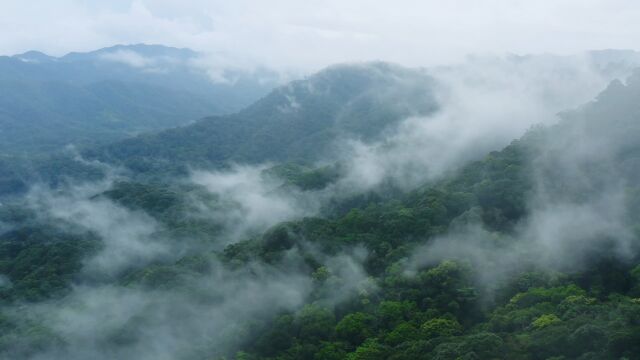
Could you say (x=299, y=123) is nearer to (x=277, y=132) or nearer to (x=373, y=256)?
(x=277, y=132)

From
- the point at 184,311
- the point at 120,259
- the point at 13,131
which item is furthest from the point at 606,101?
the point at 13,131

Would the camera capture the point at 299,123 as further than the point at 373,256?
Yes

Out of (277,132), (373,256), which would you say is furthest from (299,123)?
(373,256)

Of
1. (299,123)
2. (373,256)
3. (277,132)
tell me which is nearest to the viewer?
(373,256)

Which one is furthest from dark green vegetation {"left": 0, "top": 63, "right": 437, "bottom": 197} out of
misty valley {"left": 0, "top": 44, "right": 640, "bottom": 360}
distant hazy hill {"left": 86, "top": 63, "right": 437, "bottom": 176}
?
misty valley {"left": 0, "top": 44, "right": 640, "bottom": 360}

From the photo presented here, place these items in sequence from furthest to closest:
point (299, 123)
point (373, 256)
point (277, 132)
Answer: point (299, 123) → point (277, 132) → point (373, 256)

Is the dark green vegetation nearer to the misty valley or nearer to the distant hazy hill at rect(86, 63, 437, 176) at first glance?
the distant hazy hill at rect(86, 63, 437, 176)

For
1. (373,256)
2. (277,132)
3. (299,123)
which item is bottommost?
(373,256)

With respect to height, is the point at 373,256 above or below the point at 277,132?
below

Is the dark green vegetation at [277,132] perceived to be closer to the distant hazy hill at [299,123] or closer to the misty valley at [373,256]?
the distant hazy hill at [299,123]

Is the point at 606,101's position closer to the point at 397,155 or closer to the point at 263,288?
the point at 397,155
